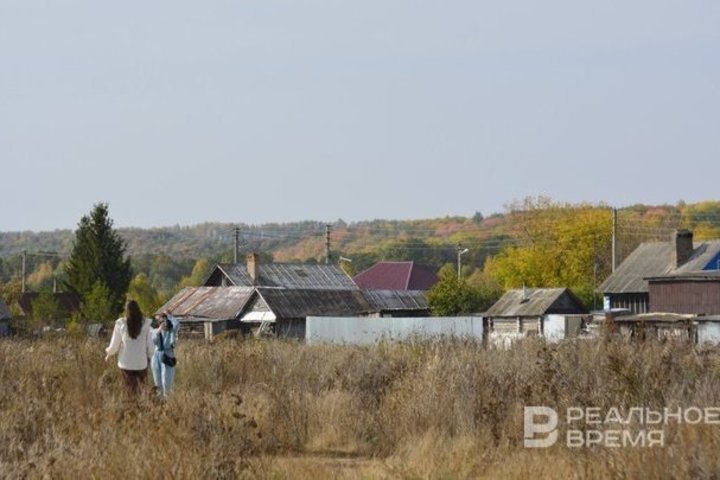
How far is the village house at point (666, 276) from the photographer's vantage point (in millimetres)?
57500

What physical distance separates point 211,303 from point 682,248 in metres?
22.3

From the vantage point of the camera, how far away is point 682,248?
59.8m

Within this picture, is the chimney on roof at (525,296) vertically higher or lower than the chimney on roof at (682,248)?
lower

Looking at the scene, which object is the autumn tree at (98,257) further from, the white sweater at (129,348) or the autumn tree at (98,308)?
the white sweater at (129,348)

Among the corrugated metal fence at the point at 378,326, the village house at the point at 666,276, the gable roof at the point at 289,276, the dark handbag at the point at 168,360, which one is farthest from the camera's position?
the gable roof at the point at 289,276

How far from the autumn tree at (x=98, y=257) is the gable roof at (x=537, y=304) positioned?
25.9m

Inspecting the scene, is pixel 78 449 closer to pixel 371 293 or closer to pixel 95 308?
pixel 95 308

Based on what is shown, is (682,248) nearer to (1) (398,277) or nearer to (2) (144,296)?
(2) (144,296)

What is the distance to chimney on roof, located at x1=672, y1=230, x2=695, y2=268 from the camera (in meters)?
59.1

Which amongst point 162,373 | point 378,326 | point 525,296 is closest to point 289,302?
point 525,296

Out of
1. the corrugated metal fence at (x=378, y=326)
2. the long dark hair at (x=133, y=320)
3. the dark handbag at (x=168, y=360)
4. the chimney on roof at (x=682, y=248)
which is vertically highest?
Answer: the chimney on roof at (x=682, y=248)

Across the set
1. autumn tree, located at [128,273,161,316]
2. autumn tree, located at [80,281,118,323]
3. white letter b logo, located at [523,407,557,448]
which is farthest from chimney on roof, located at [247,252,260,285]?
white letter b logo, located at [523,407,557,448]

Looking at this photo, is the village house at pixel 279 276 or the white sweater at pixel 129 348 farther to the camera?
the village house at pixel 279 276

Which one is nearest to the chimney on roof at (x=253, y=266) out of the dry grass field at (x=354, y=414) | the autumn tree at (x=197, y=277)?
the dry grass field at (x=354, y=414)
